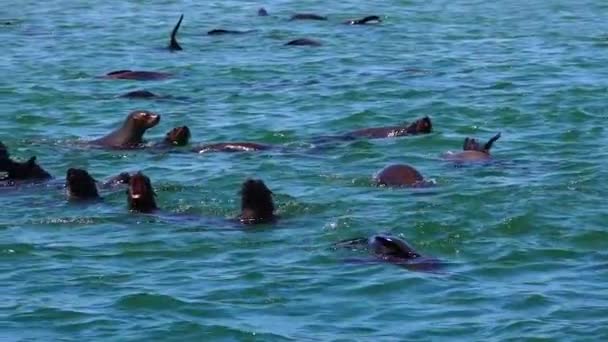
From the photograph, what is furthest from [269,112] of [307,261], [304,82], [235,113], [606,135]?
[307,261]

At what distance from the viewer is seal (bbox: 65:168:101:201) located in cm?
1448

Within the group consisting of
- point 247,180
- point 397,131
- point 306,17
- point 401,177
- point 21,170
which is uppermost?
point 247,180

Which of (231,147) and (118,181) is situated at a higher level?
(118,181)

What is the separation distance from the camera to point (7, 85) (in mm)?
22156

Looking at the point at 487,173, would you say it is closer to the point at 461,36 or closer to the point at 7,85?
the point at 7,85

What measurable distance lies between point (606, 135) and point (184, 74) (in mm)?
7093

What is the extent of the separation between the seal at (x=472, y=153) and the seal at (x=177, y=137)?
2.70 meters

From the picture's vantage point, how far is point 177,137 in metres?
17.5

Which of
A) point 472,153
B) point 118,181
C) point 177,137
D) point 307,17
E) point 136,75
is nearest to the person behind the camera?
point 118,181

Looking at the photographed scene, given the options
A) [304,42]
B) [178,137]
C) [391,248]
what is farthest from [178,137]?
[304,42]

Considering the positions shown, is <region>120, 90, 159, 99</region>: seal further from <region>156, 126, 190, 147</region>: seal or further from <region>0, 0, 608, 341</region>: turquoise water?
<region>156, 126, 190, 147</region>: seal

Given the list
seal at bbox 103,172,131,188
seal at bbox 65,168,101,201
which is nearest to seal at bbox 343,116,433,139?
seal at bbox 103,172,131,188

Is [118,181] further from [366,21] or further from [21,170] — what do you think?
[366,21]

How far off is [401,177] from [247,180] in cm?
181
